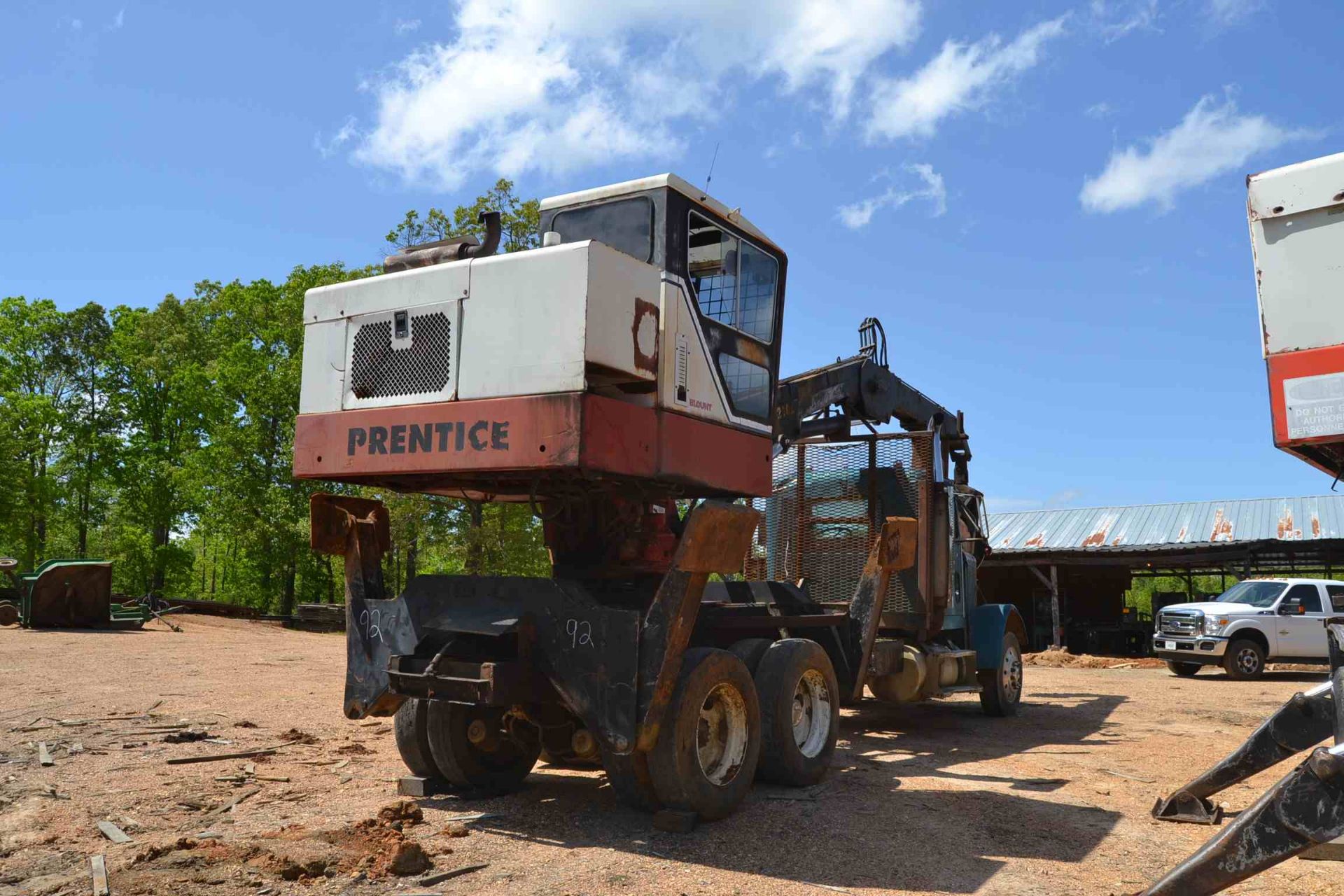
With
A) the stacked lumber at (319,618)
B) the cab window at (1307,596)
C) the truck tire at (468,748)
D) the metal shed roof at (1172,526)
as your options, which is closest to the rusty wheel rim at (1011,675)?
the truck tire at (468,748)

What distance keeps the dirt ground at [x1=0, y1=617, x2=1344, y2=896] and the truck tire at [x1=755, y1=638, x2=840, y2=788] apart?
0.69 feet

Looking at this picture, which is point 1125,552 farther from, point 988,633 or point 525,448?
point 525,448

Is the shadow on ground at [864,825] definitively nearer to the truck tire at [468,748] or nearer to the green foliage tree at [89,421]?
the truck tire at [468,748]

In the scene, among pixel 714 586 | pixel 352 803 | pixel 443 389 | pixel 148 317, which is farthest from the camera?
pixel 148 317

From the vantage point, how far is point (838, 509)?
11.9 meters

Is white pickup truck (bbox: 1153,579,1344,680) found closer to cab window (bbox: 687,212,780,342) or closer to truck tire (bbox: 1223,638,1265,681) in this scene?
truck tire (bbox: 1223,638,1265,681)

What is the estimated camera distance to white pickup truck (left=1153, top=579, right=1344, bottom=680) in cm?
2031

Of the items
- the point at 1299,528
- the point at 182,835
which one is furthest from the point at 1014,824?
the point at 1299,528

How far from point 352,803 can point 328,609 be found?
80.3ft

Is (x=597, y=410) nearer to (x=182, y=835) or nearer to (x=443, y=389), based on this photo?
(x=443, y=389)

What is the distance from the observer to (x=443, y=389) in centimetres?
658

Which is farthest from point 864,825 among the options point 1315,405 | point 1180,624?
point 1180,624

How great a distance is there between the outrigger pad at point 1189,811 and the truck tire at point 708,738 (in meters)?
2.74

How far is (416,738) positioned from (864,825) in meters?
3.20
